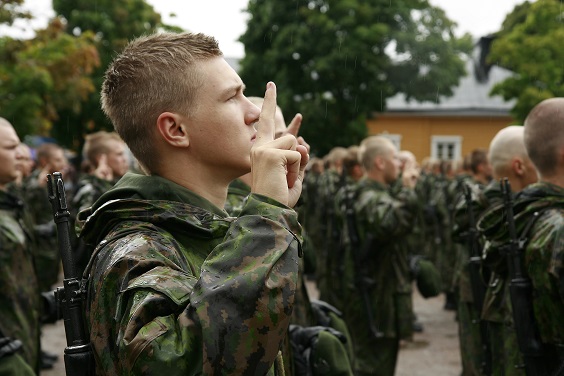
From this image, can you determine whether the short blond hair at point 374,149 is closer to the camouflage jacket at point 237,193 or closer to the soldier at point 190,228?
the camouflage jacket at point 237,193

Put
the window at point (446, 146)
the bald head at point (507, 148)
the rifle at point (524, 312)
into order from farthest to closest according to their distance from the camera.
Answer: the window at point (446, 146) → the bald head at point (507, 148) → the rifle at point (524, 312)

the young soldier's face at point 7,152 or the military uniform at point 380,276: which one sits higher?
the young soldier's face at point 7,152

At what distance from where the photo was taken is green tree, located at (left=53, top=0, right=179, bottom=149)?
101ft

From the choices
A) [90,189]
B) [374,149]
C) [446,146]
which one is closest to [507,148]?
[374,149]

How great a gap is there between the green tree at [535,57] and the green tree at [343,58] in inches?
105

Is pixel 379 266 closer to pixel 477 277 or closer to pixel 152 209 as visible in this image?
pixel 477 277

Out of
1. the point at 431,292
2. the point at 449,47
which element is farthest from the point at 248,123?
the point at 449,47

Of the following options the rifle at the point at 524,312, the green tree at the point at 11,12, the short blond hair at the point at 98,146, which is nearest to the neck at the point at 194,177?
the rifle at the point at 524,312

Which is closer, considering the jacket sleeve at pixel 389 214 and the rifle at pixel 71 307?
the rifle at pixel 71 307

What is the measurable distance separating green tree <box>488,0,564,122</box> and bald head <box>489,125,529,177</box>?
77.5 ft

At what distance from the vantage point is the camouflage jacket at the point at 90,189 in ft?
23.0

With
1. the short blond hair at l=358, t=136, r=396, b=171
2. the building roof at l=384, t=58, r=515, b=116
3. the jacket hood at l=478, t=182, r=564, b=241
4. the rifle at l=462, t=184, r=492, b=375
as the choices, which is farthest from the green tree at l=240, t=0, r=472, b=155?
the jacket hood at l=478, t=182, r=564, b=241

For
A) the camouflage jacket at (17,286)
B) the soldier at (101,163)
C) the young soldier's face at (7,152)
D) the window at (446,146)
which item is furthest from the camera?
the window at (446,146)

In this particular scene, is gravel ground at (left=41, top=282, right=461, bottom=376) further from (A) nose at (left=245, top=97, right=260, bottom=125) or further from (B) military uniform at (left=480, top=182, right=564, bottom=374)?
(A) nose at (left=245, top=97, right=260, bottom=125)
